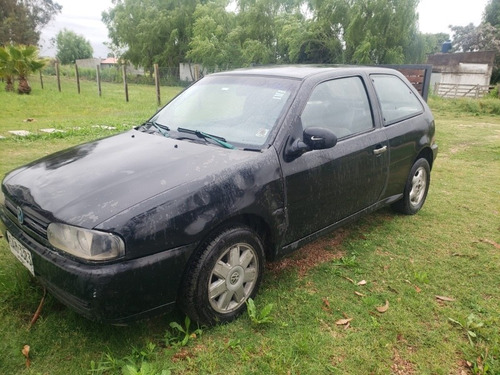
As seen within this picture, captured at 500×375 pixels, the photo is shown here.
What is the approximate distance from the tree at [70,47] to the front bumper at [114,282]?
80232mm

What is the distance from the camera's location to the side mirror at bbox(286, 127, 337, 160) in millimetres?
2680

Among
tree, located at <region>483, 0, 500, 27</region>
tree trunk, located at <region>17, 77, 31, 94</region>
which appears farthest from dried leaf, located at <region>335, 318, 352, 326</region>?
tree, located at <region>483, 0, 500, 27</region>

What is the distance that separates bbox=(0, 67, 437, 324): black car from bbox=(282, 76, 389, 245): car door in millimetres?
12

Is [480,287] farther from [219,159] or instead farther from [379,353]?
[219,159]

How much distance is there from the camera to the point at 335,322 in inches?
105

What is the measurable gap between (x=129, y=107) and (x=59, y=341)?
13.0m

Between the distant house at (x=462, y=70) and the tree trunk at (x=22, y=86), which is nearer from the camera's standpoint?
the tree trunk at (x=22, y=86)

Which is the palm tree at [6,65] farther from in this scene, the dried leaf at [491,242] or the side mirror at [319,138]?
the dried leaf at [491,242]

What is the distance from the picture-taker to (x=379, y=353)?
240 cm

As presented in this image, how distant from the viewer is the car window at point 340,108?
305 centimetres

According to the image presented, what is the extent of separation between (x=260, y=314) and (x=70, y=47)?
281 ft

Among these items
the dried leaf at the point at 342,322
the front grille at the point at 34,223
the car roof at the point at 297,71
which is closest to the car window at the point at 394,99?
the car roof at the point at 297,71

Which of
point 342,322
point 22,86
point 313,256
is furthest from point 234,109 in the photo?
point 22,86

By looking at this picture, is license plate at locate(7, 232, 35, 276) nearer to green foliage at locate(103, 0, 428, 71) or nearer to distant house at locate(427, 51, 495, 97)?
green foliage at locate(103, 0, 428, 71)
